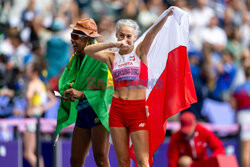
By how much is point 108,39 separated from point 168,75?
128 inches

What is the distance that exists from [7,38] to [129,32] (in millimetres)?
6359

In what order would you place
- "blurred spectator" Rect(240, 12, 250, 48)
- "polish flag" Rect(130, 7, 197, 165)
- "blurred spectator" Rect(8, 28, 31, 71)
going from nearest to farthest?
"polish flag" Rect(130, 7, 197, 165) < "blurred spectator" Rect(8, 28, 31, 71) < "blurred spectator" Rect(240, 12, 250, 48)

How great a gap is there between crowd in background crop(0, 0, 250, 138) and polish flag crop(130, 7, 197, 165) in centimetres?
316

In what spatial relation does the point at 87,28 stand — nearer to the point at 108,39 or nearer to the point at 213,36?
the point at 108,39

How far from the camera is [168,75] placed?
22.5 feet

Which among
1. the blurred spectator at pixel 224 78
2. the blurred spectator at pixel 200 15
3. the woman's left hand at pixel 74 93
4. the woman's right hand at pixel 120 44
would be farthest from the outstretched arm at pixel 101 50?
the blurred spectator at pixel 200 15

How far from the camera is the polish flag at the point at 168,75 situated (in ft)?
22.1

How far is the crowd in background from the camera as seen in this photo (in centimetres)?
1066

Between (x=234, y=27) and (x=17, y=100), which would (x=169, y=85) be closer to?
(x=17, y=100)

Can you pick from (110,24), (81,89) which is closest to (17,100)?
(110,24)

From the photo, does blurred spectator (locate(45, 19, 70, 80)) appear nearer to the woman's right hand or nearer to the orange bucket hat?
the orange bucket hat

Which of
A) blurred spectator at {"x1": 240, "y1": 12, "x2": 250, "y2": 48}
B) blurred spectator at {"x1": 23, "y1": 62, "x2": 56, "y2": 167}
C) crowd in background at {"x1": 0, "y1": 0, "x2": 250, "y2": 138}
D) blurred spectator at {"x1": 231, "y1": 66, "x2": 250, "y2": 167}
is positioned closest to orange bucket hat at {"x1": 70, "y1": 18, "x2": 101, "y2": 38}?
crowd in background at {"x1": 0, "y1": 0, "x2": 250, "y2": 138}

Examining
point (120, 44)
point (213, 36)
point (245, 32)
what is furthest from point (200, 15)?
point (120, 44)

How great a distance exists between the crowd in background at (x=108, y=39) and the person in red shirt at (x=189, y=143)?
8.11ft
